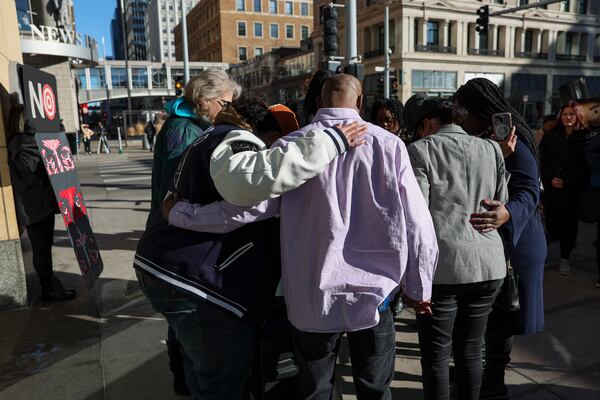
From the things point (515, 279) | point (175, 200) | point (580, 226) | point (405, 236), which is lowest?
point (580, 226)

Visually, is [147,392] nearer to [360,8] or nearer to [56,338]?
[56,338]

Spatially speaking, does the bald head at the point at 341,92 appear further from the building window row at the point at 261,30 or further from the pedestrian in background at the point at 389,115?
the building window row at the point at 261,30

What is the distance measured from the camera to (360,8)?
49875 millimetres

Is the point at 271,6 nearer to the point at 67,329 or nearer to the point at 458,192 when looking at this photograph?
the point at 67,329

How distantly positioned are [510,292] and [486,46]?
5319cm

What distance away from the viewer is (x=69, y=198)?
13.8 feet

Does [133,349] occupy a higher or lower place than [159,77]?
lower

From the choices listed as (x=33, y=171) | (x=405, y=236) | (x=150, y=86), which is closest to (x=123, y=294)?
(x=33, y=171)

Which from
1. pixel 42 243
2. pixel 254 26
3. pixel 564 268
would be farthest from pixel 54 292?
pixel 254 26

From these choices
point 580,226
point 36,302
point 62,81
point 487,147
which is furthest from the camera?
point 62,81

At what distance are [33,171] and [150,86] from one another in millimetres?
79283

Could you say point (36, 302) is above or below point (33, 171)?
below

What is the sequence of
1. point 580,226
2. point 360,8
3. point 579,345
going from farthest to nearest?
point 360,8, point 580,226, point 579,345

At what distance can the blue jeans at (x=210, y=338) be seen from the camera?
1918mm
